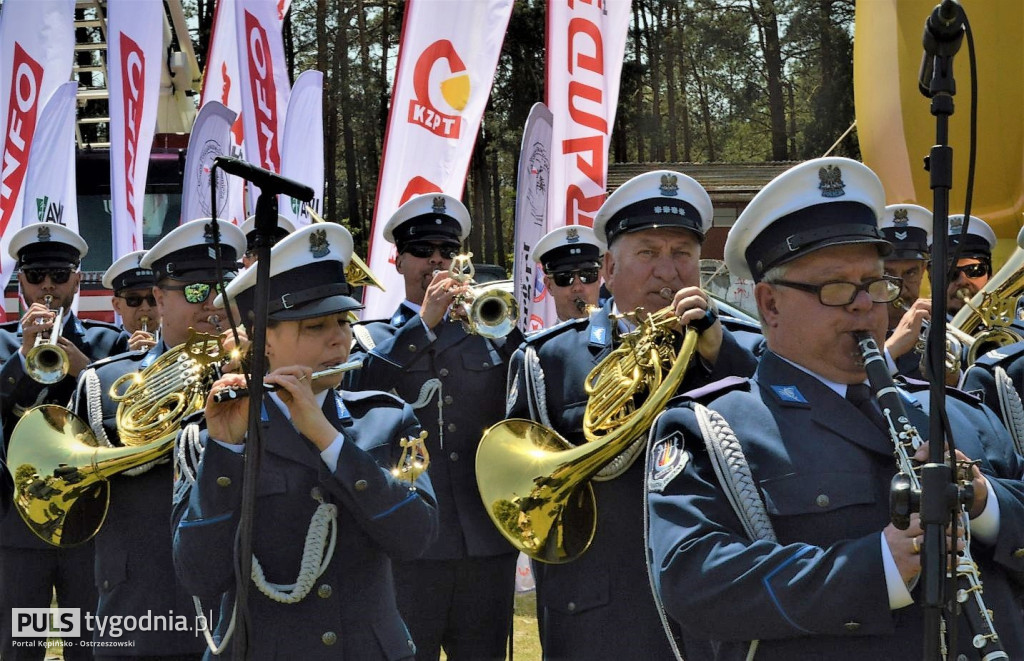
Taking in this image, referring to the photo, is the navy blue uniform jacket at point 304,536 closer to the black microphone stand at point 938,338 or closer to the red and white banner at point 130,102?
the black microphone stand at point 938,338

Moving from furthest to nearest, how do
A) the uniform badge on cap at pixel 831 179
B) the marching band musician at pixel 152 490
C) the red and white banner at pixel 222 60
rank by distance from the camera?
the red and white banner at pixel 222 60 < the marching band musician at pixel 152 490 < the uniform badge on cap at pixel 831 179

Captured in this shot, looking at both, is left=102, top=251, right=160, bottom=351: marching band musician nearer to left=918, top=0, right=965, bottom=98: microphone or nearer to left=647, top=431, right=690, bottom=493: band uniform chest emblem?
left=647, top=431, right=690, bottom=493: band uniform chest emblem

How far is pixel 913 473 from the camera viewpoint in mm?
2363

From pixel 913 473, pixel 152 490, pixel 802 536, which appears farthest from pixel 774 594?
pixel 152 490

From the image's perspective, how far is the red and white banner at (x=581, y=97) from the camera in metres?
7.17

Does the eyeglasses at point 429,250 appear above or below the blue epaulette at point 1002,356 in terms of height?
above

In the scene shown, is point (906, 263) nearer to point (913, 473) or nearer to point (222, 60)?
point (913, 473)

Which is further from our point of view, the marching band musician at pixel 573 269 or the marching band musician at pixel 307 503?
the marching band musician at pixel 573 269

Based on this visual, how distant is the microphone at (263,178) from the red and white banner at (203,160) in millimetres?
5324

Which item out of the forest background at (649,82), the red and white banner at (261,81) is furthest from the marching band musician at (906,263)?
the forest background at (649,82)

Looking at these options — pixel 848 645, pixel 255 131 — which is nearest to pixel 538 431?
pixel 848 645

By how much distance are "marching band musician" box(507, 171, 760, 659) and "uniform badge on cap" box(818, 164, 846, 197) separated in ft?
2.92

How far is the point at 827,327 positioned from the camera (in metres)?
2.69

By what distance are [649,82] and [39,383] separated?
25232 millimetres
